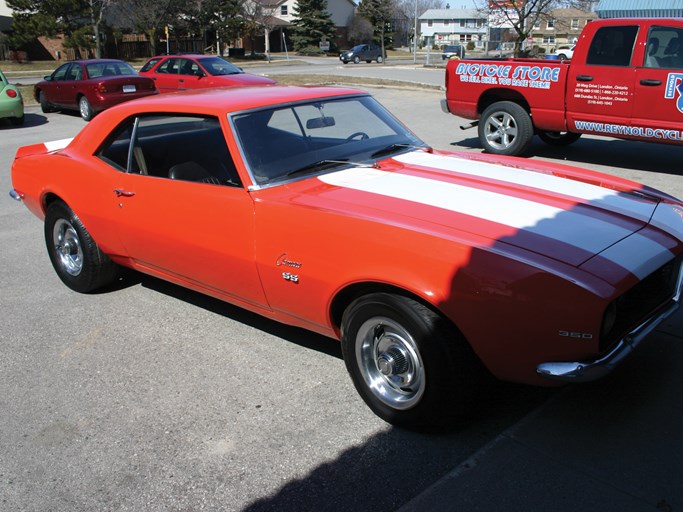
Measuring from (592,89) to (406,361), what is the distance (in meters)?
6.81

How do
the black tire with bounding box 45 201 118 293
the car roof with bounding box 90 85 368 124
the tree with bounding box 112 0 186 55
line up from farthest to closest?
the tree with bounding box 112 0 186 55, the black tire with bounding box 45 201 118 293, the car roof with bounding box 90 85 368 124

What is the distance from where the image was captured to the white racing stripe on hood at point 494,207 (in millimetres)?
2936

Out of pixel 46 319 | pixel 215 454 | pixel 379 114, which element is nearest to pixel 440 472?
pixel 215 454

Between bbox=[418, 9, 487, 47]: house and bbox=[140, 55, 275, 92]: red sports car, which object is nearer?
bbox=[140, 55, 275, 92]: red sports car

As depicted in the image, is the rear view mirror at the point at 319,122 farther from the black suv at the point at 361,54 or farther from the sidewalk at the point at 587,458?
the black suv at the point at 361,54

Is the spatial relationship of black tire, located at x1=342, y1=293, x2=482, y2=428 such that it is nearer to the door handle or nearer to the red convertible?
the red convertible

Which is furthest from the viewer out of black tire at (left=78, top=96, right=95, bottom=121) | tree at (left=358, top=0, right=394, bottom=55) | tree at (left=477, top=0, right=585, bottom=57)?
tree at (left=358, top=0, right=394, bottom=55)

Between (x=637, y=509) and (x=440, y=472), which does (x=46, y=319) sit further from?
(x=637, y=509)

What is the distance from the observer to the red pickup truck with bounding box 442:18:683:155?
7.93m

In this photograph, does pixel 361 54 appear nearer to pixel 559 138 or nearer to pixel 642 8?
pixel 642 8

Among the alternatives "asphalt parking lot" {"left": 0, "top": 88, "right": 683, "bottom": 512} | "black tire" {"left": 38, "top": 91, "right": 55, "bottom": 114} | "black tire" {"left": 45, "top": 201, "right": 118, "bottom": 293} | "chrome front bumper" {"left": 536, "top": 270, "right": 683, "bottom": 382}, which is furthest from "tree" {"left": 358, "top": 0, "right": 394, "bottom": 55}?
"chrome front bumper" {"left": 536, "top": 270, "right": 683, "bottom": 382}

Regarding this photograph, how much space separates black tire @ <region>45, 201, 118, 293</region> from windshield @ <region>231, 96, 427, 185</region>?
178cm

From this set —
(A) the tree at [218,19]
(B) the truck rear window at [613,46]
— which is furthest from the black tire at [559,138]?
(A) the tree at [218,19]

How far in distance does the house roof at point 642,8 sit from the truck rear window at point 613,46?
16.2m
